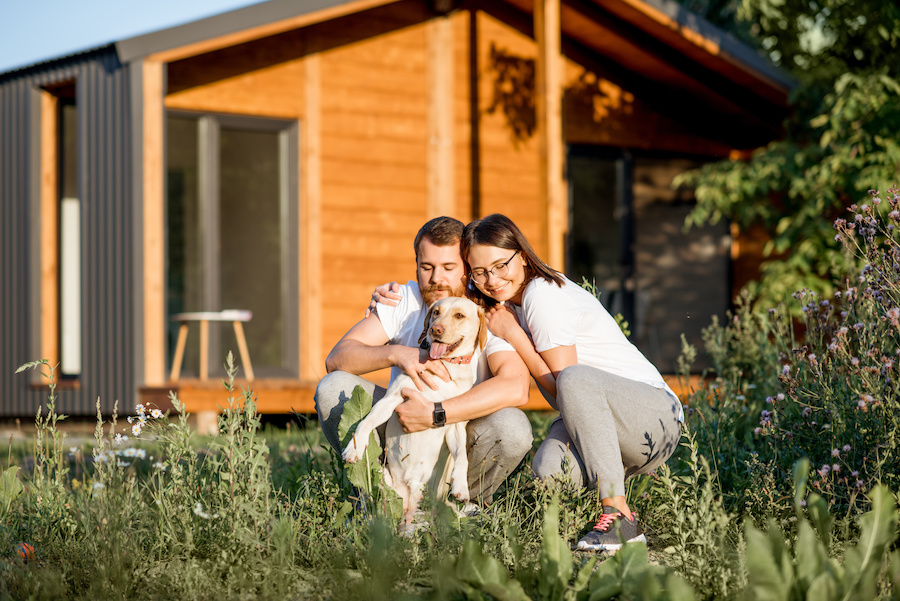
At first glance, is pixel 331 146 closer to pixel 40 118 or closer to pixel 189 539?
pixel 40 118

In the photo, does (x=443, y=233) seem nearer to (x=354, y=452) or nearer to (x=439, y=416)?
(x=439, y=416)

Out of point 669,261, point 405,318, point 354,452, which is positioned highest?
point 669,261

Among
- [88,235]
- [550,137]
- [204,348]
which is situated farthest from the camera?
[550,137]

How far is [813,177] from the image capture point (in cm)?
823

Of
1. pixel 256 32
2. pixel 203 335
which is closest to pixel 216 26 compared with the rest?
pixel 256 32

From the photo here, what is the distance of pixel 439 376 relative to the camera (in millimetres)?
3188

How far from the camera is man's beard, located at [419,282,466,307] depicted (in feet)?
11.2

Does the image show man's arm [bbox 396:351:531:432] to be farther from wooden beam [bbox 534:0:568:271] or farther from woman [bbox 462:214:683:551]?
wooden beam [bbox 534:0:568:271]

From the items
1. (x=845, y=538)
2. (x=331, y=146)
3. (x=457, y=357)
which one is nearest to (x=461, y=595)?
(x=457, y=357)

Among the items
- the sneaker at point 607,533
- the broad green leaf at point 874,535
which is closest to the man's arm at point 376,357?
the sneaker at point 607,533

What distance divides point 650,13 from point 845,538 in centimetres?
698

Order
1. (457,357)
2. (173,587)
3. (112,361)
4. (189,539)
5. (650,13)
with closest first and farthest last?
1. (173,587)
2. (189,539)
3. (457,357)
4. (112,361)
5. (650,13)

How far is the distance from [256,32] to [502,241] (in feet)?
16.5

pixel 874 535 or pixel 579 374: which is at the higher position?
pixel 579 374
